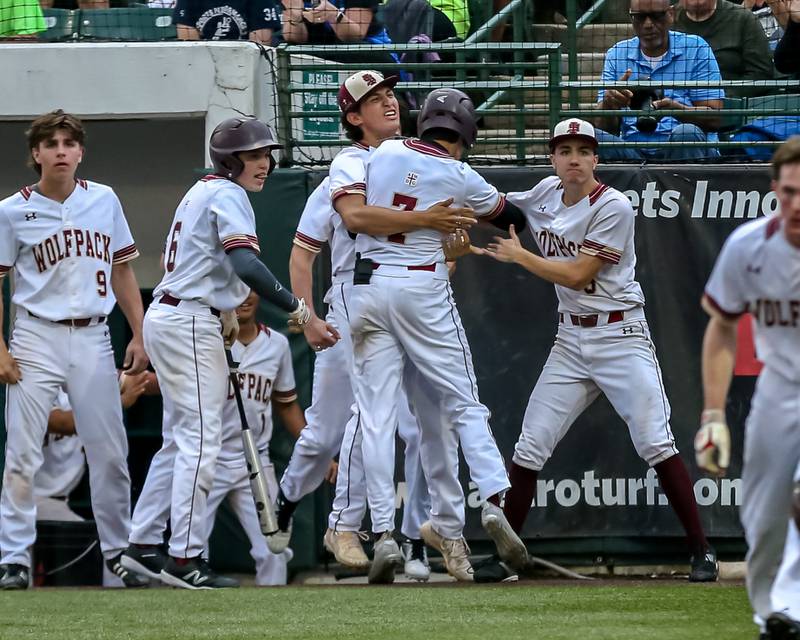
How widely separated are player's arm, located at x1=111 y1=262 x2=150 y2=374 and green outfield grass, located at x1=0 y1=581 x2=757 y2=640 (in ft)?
4.03

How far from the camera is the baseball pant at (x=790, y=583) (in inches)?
148

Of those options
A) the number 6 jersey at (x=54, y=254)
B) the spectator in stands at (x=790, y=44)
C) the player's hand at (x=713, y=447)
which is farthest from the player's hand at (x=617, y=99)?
the player's hand at (x=713, y=447)

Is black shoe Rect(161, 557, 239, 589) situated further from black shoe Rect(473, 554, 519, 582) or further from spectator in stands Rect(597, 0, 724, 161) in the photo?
spectator in stands Rect(597, 0, 724, 161)

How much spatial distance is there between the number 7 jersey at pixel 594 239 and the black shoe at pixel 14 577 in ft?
8.84

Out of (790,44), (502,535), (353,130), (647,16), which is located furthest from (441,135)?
(790,44)

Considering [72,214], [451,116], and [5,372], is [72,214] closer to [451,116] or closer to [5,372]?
[5,372]

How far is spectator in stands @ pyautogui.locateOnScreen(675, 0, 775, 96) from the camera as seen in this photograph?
8.20m

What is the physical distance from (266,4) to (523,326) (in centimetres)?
263

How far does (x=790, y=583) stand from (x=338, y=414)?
125 inches

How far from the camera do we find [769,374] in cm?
394

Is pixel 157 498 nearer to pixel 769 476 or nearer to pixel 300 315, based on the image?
pixel 300 315

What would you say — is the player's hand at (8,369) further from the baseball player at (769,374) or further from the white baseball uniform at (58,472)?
the baseball player at (769,374)

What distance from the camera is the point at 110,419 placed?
655cm

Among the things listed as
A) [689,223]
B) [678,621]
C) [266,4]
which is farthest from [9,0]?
[678,621]
